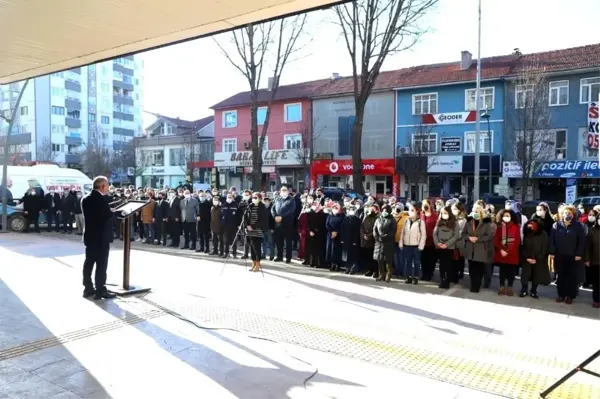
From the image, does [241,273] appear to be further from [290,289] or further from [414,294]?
[414,294]

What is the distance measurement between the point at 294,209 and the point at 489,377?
8.07 metres

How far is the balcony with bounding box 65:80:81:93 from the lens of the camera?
73.7 m

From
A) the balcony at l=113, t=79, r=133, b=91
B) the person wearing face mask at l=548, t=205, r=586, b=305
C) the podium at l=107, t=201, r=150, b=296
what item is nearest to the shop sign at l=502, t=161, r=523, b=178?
the person wearing face mask at l=548, t=205, r=586, b=305

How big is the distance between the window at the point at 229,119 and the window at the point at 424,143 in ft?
65.7

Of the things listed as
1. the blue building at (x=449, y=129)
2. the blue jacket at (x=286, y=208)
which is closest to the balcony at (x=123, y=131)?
the blue building at (x=449, y=129)

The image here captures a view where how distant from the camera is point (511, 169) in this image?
32469 mm

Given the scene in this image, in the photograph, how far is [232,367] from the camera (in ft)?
16.4

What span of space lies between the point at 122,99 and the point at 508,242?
84.9 meters

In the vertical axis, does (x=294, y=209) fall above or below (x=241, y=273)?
above

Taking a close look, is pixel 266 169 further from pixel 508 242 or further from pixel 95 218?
pixel 95 218

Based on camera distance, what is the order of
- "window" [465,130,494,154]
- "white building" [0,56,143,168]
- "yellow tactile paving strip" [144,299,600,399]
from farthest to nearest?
"white building" [0,56,143,168]
"window" [465,130,494,154]
"yellow tactile paving strip" [144,299,600,399]

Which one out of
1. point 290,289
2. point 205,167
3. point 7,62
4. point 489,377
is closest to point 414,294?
point 290,289

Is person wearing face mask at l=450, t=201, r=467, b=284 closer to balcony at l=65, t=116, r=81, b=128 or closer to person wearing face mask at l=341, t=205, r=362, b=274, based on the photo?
person wearing face mask at l=341, t=205, r=362, b=274

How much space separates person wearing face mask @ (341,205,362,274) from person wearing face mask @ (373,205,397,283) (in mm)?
772
